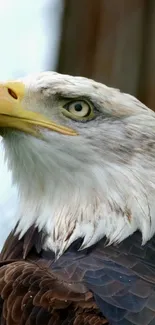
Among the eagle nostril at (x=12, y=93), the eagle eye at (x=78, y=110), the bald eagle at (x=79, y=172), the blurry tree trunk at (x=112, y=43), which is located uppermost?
the blurry tree trunk at (x=112, y=43)

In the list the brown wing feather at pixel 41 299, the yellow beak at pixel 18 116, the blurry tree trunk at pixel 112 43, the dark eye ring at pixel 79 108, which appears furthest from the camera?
the blurry tree trunk at pixel 112 43

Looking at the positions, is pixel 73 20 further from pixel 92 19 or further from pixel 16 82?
pixel 16 82

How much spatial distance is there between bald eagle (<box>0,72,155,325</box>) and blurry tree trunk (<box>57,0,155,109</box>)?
2.94 feet

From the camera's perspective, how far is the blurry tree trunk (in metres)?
4.26

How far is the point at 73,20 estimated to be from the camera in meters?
4.32

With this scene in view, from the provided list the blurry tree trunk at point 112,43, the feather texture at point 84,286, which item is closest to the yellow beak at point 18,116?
the feather texture at point 84,286

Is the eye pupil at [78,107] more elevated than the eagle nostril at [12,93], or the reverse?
the eagle nostril at [12,93]

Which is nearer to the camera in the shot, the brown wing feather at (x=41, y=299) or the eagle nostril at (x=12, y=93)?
the brown wing feather at (x=41, y=299)

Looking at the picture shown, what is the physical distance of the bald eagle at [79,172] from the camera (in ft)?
10.5

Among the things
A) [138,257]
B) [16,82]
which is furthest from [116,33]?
[138,257]

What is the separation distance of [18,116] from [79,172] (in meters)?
0.27

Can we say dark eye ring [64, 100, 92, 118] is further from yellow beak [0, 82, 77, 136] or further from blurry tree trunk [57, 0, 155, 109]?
blurry tree trunk [57, 0, 155, 109]

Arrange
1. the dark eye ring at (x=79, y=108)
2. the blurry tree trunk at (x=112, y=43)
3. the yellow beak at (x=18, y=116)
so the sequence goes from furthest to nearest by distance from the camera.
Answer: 1. the blurry tree trunk at (x=112, y=43)
2. the dark eye ring at (x=79, y=108)
3. the yellow beak at (x=18, y=116)

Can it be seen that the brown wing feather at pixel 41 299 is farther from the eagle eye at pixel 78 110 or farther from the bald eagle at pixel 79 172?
the eagle eye at pixel 78 110
